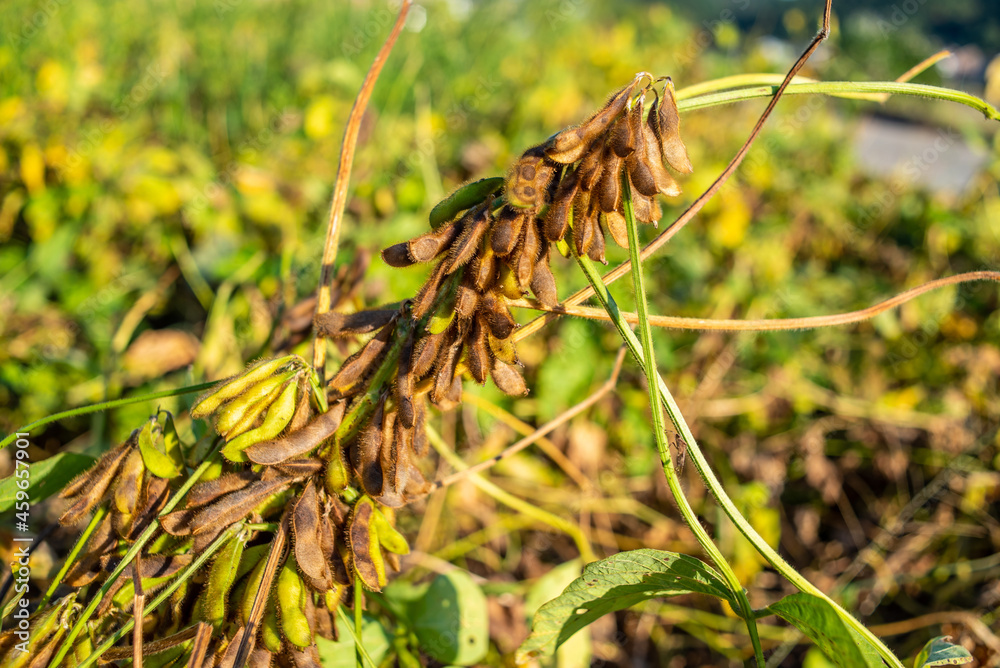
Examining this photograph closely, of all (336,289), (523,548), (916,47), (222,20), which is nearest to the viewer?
(336,289)

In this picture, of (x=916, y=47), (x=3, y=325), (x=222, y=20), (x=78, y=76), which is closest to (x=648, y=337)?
(x=3, y=325)

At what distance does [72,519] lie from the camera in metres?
0.62

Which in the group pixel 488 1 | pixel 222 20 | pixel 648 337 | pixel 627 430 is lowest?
pixel 648 337

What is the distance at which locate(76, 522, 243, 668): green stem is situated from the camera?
1.84 ft

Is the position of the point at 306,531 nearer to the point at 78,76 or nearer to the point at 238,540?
the point at 238,540

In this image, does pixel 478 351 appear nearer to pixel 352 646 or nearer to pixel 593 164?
pixel 593 164

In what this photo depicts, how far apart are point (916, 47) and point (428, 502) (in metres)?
8.69

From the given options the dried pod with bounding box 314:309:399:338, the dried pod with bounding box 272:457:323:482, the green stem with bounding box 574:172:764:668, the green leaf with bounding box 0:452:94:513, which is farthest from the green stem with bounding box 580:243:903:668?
the green leaf with bounding box 0:452:94:513

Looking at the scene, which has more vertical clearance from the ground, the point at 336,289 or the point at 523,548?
the point at 336,289

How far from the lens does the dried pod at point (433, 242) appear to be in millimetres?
531

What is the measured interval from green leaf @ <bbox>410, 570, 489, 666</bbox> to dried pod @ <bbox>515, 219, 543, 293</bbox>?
0.55m

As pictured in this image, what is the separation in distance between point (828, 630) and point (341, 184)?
0.63 metres

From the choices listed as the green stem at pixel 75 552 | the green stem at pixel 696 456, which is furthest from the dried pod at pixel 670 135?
the green stem at pixel 75 552

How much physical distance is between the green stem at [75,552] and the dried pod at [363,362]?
0.27 meters
